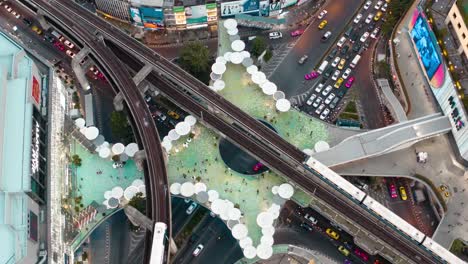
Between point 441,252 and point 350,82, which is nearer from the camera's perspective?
point 441,252

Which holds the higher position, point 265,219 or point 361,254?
point 361,254

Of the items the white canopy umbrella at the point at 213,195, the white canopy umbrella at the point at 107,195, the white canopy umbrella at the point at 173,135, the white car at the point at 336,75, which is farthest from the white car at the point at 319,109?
the white canopy umbrella at the point at 107,195

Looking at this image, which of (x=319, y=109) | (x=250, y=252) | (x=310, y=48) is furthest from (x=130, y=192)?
(x=310, y=48)

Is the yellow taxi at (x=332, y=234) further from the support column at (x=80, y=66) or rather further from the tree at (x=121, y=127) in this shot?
the support column at (x=80, y=66)

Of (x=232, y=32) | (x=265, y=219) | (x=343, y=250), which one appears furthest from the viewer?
(x=232, y=32)

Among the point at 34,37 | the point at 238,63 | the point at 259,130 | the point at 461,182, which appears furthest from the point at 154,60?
the point at 461,182

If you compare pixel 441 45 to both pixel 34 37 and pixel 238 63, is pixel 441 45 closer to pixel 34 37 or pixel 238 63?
pixel 238 63

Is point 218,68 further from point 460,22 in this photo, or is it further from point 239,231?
point 460,22
